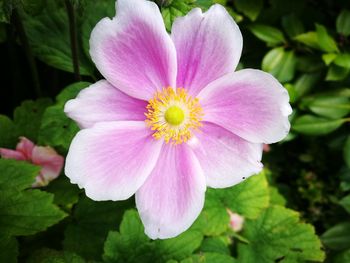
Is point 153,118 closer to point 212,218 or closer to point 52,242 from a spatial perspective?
point 212,218

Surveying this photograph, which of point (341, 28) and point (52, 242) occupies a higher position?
point (341, 28)

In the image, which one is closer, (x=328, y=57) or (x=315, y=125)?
(x=328, y=57)

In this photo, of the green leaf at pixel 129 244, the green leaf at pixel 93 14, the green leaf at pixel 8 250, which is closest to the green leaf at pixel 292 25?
the green leaf at pixel 93 14

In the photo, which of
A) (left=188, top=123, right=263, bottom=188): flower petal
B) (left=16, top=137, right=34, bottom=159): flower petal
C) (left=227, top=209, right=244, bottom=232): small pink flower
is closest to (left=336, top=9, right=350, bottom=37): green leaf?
(left=227, top=209, right=244, bottom=232): small pink flower

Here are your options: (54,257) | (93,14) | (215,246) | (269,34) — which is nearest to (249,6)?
Result: (269,34)

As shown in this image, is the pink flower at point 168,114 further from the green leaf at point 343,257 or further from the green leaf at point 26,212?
the green leaf at point 343,257

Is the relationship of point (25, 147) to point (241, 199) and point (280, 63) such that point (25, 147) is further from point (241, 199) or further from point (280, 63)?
point (280, 63)

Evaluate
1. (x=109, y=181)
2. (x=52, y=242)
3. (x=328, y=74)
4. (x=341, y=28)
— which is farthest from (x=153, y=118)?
(x=341, y=28)

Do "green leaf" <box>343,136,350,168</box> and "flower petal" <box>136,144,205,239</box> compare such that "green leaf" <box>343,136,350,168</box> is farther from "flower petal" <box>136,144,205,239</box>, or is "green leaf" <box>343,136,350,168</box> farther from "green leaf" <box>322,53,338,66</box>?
"flower petal" <box>136,144,205,239</box>
